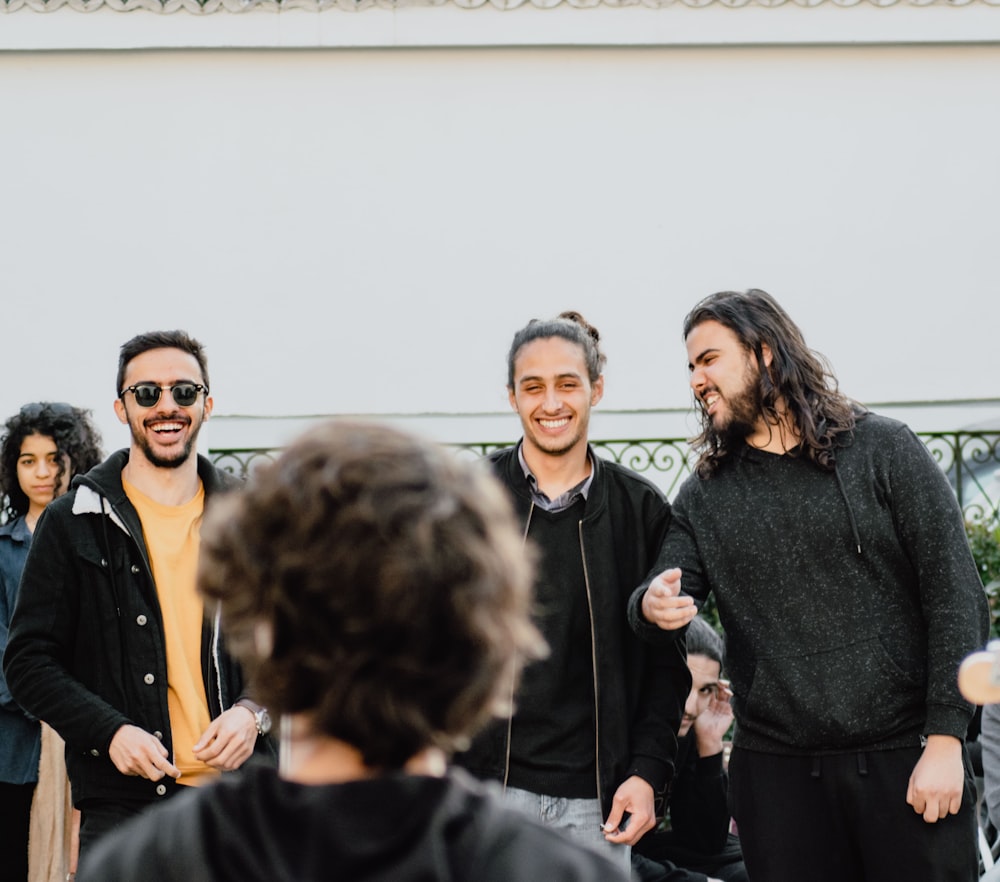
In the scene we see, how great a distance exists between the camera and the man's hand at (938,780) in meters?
3.56

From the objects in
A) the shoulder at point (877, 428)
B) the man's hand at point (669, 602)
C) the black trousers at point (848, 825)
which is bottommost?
the black trousers at point (848, 825)

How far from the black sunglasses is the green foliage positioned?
4.84 m

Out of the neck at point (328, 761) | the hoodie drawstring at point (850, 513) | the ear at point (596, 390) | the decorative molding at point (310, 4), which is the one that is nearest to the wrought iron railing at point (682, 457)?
the decorative molding at point (310, 4)

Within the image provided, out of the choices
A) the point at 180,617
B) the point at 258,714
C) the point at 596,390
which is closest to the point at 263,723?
the point at 258,714

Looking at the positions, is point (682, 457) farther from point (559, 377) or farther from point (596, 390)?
point (559, 377)

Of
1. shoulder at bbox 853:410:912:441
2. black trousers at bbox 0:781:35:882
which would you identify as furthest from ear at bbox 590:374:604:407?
black trousers at bbox 0:781:35:882

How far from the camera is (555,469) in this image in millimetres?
4340

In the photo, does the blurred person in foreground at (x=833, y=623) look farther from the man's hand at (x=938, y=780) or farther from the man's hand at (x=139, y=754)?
the man's hand at (x=139, y=754)

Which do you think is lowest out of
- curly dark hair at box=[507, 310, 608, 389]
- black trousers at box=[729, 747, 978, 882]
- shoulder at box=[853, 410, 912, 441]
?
black trousers at box=[729, 747, 978, 882]

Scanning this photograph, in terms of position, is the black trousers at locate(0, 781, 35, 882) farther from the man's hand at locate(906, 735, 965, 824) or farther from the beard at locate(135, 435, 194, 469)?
the man's hand at locate(906, 735, 965, 824)

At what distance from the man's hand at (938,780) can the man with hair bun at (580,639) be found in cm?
76

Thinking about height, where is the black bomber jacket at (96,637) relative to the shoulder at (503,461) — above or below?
below

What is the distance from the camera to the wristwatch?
4.11 metres

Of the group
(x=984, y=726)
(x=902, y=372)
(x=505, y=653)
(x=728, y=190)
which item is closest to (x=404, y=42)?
(x=728, y=190)
